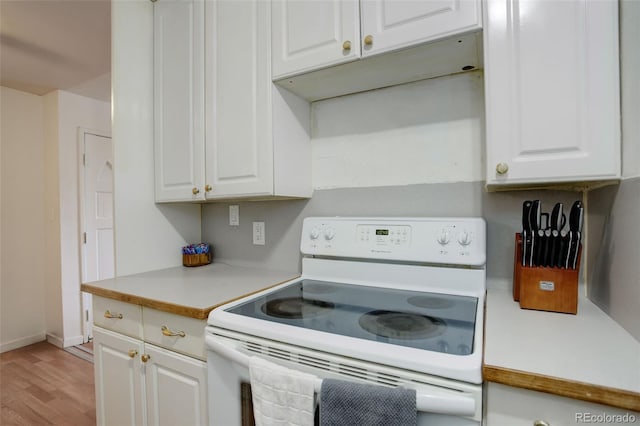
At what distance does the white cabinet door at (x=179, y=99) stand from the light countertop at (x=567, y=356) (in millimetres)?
1385

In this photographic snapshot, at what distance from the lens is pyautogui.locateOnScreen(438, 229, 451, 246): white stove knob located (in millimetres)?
1242

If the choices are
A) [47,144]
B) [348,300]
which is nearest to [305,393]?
[348,300]

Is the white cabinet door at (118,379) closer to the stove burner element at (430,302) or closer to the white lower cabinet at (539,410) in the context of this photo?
the stove burner element at (430,302)

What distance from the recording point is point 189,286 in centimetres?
142

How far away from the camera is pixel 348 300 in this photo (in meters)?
1.21

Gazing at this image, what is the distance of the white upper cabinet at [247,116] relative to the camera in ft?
4.70

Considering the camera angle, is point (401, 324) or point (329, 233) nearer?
point (401, 324)

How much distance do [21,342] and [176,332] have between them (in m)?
3.09

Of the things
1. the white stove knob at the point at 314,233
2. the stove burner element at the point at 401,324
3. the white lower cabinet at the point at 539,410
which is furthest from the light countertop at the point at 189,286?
the white lower cabinet at the point at 539,410

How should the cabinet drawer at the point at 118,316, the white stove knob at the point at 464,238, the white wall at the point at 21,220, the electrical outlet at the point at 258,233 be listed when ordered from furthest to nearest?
the white wall at the point at 21,220 → the electrical outlet at the point at 258,233 → the cabinet drawer at the point at 118,316 → the white stove knob at the point at 464,238

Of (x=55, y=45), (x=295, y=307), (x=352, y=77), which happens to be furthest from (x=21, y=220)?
(x=352, y=77)

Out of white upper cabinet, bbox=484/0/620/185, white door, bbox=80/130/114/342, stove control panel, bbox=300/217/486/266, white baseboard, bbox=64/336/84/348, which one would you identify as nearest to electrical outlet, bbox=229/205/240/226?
stove control panel, bbox=300/217/486/266

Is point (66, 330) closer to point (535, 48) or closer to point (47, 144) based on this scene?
point (47, 144)

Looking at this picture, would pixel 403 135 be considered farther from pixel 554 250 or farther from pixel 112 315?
pixel 112 315
